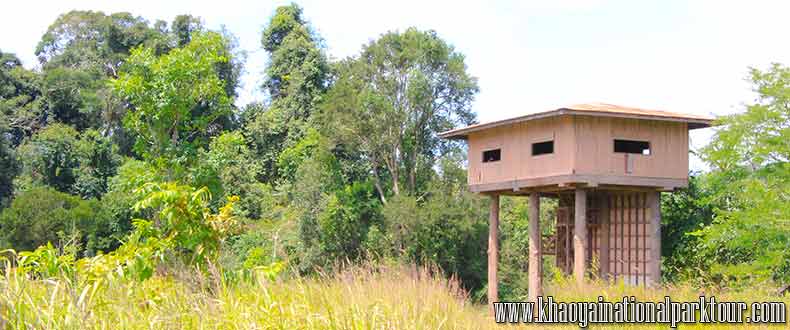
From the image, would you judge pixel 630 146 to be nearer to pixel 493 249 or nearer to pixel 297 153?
pixel 493 249

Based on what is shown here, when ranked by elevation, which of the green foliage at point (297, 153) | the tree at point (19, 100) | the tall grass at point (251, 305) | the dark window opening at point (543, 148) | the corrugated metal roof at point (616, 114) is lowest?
the tall grass at point (251, 305)

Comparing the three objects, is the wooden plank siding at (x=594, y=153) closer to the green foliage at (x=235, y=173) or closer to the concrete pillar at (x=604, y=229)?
the concrete pillar at (x=604, y=229)

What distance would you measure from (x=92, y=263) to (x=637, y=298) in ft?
15.6

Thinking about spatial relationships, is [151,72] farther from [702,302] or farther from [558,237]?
[702,302]

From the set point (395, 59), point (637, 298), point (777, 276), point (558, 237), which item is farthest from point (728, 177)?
point (395, 59)

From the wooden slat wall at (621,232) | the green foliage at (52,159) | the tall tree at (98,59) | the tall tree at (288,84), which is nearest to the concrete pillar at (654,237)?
the wooden slat wall at (621,232)

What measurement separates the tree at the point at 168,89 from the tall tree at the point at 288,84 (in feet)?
19.2

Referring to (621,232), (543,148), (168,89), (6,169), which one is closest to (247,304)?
(621,232)

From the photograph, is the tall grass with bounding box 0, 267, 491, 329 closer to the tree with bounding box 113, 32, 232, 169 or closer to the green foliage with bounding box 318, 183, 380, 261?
the tree with bounding box 113, 32, 232, 169

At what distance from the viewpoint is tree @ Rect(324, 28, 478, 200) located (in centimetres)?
2969

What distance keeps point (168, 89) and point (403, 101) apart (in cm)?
729

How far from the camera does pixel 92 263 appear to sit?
26.5 ft

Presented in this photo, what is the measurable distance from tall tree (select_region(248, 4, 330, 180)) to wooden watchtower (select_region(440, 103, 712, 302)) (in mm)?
14528

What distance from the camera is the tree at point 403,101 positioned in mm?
29688
